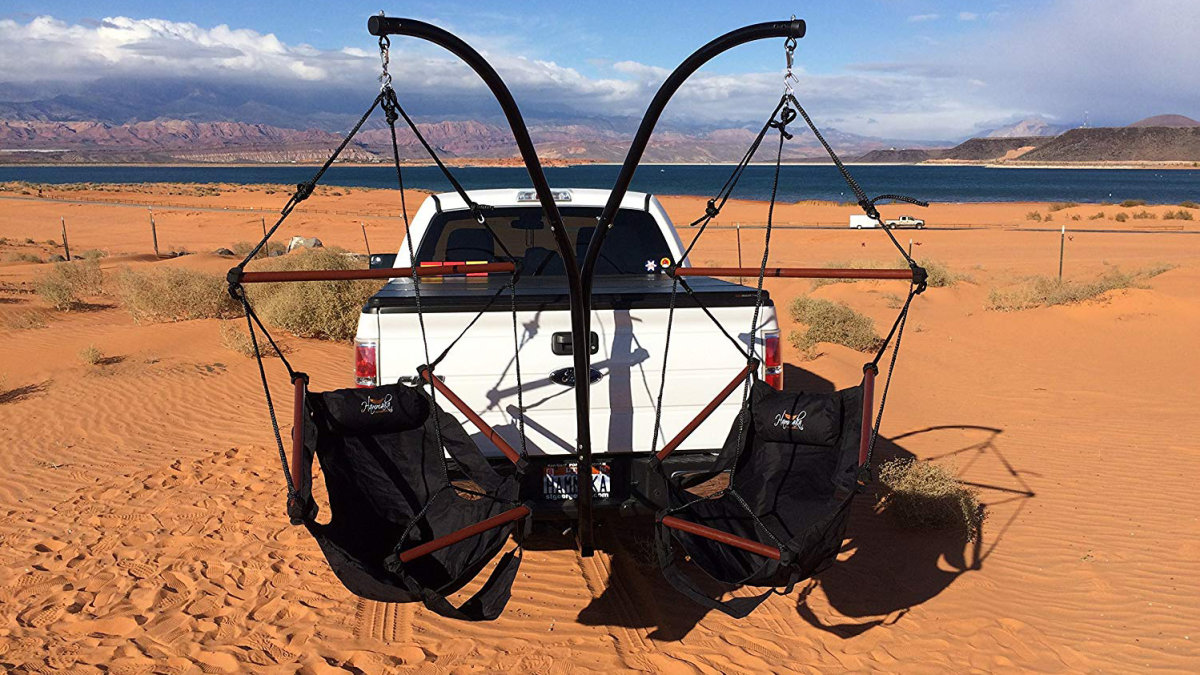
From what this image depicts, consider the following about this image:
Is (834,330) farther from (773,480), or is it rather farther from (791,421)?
(791,421)

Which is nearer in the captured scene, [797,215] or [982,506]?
[982,506]

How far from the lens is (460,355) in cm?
420

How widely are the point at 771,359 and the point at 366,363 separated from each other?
2077 millimetres

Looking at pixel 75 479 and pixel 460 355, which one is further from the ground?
pixel 460 355

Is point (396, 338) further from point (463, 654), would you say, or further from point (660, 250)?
point (660, 250)

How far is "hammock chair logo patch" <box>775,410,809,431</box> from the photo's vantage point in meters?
4.41

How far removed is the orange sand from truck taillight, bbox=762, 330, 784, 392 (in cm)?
126

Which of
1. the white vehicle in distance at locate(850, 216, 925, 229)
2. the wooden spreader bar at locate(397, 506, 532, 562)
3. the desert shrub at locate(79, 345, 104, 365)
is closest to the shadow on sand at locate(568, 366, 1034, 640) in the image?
the wooden spreader bar at locate(397, 506, 532, 562)

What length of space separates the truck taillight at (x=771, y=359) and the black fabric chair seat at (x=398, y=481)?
1.44m

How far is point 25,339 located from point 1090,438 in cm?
1325

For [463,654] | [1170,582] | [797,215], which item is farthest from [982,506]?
[797,215]

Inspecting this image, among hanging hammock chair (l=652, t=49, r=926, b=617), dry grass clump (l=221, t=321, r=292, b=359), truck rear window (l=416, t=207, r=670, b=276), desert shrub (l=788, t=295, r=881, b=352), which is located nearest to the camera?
hanging hammock chair (l=652, t=49, r=926, b=617)

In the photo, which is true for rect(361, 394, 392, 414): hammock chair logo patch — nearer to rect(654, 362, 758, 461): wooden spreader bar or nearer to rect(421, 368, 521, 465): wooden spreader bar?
rect(421, 368, 521, 465): wooden spreader bar

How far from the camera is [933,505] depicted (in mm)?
5715
